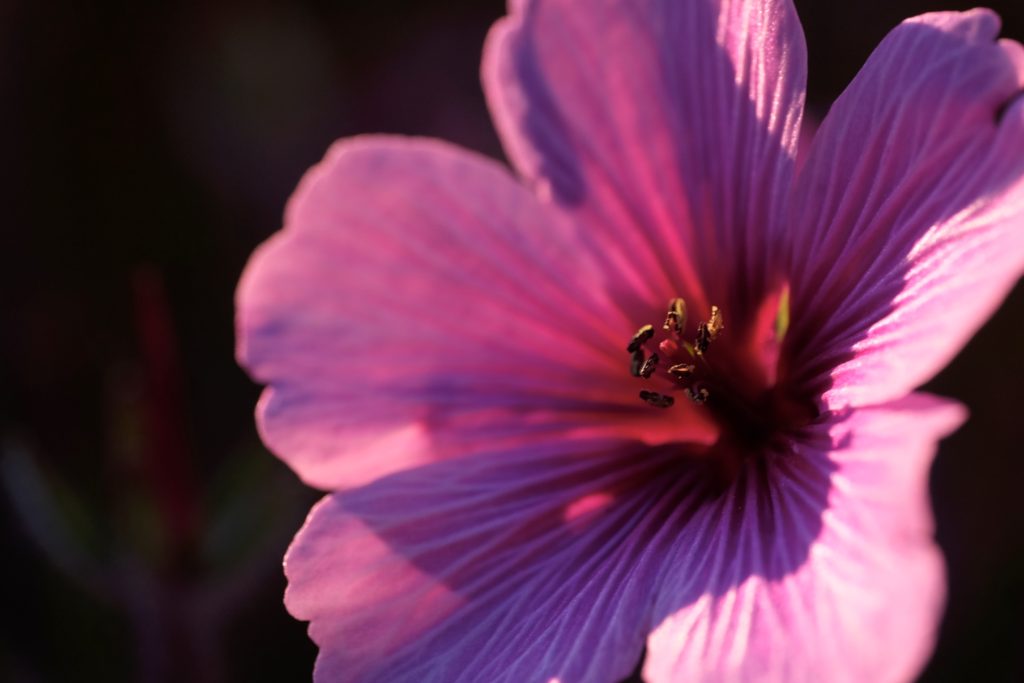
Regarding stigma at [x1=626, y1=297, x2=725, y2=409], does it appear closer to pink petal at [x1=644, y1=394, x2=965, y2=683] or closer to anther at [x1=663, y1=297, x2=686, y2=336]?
anther at [x1=663, y1=297, x2=686, y2=336]

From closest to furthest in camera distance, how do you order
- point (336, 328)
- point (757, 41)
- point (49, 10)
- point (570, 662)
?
point (570, 662) < point (757, 41) < point (336, 328) < point (49, 10)

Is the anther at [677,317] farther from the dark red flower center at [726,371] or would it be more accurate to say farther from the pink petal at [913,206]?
the pink petal at [913,206]

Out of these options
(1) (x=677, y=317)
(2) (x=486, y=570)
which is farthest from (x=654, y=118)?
(2) (x=486, y=570)

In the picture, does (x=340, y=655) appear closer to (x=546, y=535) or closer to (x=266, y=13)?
(x=546, y=535)

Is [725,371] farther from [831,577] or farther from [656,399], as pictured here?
[831,577]

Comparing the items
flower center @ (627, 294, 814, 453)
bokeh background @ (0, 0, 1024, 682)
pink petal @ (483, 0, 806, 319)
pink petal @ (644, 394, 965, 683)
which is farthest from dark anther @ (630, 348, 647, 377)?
bokeh background @ (0, 0, 1024, 682)

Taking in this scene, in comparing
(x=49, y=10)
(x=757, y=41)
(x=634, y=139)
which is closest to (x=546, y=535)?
(x=634, y=139)
